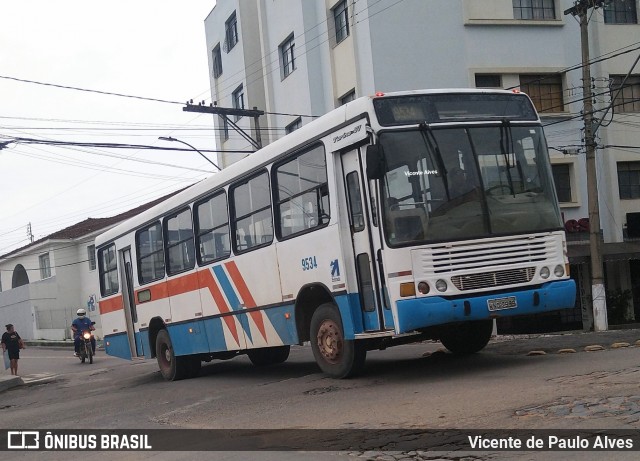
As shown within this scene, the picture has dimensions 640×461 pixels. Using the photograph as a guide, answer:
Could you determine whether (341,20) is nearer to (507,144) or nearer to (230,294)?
(230,294)

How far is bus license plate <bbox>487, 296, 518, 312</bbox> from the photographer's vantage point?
33.6 feet

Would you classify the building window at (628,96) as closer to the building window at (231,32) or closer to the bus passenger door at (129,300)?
the building window at (231,32)

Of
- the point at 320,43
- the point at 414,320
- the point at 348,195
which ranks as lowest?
the point at 414,320

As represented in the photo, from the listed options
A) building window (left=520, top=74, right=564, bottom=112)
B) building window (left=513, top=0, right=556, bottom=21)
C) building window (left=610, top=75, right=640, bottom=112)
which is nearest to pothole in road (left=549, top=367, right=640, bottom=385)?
building window (left=520, top=74, right=564, bottom=112)

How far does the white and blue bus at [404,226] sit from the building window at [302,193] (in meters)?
0.02

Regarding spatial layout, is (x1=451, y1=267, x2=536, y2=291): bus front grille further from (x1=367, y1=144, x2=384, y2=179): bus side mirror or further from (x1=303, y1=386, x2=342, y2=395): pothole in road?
(x1=303, y1=386, x2=342, y2=395): pothole in road

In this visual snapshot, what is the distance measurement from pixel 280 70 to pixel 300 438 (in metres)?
27.2

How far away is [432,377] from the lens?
10.9 metres

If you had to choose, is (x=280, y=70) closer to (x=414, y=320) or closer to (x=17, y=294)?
(x=414, y=320)

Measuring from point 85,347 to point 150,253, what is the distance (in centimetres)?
1258

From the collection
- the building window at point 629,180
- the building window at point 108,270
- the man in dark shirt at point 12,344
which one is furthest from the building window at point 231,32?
the building window at point 108,270

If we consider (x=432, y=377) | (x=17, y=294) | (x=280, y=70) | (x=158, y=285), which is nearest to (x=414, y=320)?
(x=432, y=377)

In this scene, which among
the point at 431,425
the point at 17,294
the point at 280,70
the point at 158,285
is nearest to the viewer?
the point at 431,425

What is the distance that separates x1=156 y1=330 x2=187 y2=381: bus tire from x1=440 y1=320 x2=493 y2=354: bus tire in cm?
564
